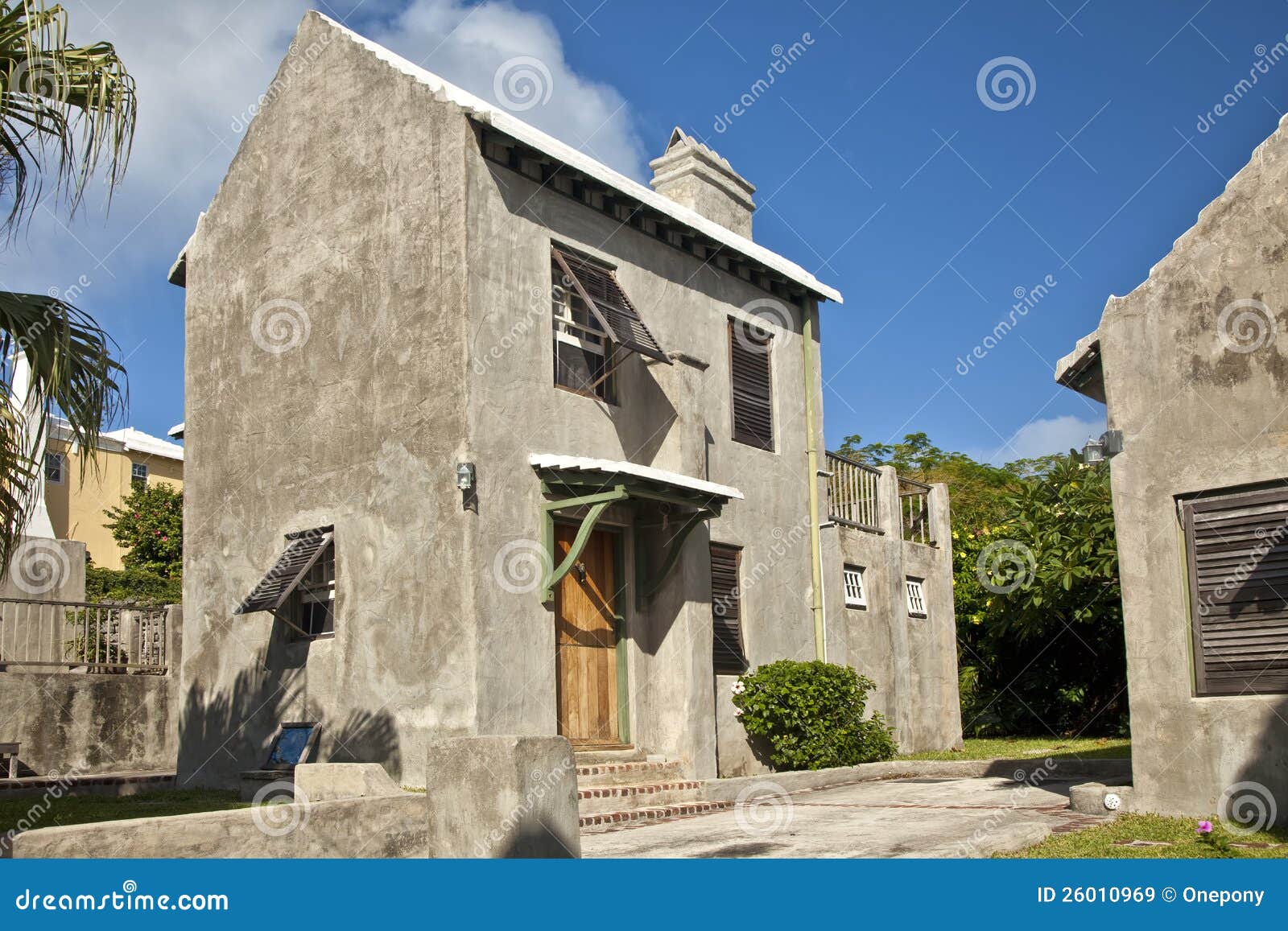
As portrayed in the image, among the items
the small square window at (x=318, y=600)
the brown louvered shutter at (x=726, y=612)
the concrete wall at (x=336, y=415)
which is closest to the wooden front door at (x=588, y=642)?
the brown louvered shutter at (x=726, y=612)

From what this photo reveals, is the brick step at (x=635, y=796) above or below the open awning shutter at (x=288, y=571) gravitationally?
below

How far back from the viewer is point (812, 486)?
18.4 meters

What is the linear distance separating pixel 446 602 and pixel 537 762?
6067mm

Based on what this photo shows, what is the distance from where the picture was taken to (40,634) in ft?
53.4

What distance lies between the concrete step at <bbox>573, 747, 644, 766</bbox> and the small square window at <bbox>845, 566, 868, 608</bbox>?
5.44m

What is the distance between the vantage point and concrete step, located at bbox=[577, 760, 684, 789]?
43.3 ft

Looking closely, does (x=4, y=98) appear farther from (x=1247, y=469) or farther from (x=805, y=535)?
(x=805, y=535)

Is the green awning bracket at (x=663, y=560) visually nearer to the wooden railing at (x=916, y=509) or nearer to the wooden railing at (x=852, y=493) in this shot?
the wooden railing at (x=852, y=493)

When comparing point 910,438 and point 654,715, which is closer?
point 654,715

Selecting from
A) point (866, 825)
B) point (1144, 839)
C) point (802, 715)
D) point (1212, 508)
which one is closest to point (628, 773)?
point (802, 715)

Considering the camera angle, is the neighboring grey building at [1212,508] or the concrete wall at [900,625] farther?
the concrete wall at [900,625]

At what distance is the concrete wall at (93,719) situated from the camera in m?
14.9

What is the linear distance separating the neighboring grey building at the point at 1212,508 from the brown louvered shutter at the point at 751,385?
7526 millimetres

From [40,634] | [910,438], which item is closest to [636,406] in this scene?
[40,634]
